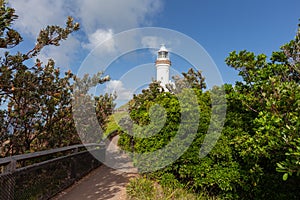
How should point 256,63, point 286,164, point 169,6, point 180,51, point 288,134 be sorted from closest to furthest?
point 286,164, point 288,134, point 256,63, point 180,51, point 169,6

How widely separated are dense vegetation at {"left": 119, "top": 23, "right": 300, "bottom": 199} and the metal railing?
198 cm

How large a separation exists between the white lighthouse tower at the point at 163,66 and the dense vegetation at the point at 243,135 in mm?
9104

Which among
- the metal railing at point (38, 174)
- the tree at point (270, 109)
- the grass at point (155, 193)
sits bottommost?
the grass at point (155, 193)

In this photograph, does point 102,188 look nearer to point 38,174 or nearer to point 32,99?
point 38,174

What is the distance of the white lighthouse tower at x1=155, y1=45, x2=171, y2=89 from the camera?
1464 cm

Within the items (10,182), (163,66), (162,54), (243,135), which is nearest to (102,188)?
(10,182)

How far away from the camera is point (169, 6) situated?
9.31 m

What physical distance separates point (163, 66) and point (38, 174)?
489 inches

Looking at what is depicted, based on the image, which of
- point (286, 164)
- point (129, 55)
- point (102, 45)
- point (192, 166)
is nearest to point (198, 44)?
point (129, 55)

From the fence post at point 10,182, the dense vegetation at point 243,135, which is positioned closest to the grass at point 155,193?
the dense vegetation at point 243,135

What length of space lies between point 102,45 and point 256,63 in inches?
184

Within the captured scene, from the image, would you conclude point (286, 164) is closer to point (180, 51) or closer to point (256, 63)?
point (256, 63)

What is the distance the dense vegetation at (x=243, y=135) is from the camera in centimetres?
256

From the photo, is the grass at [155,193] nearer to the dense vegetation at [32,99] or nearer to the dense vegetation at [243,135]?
the dense vegetation at [243,135]
